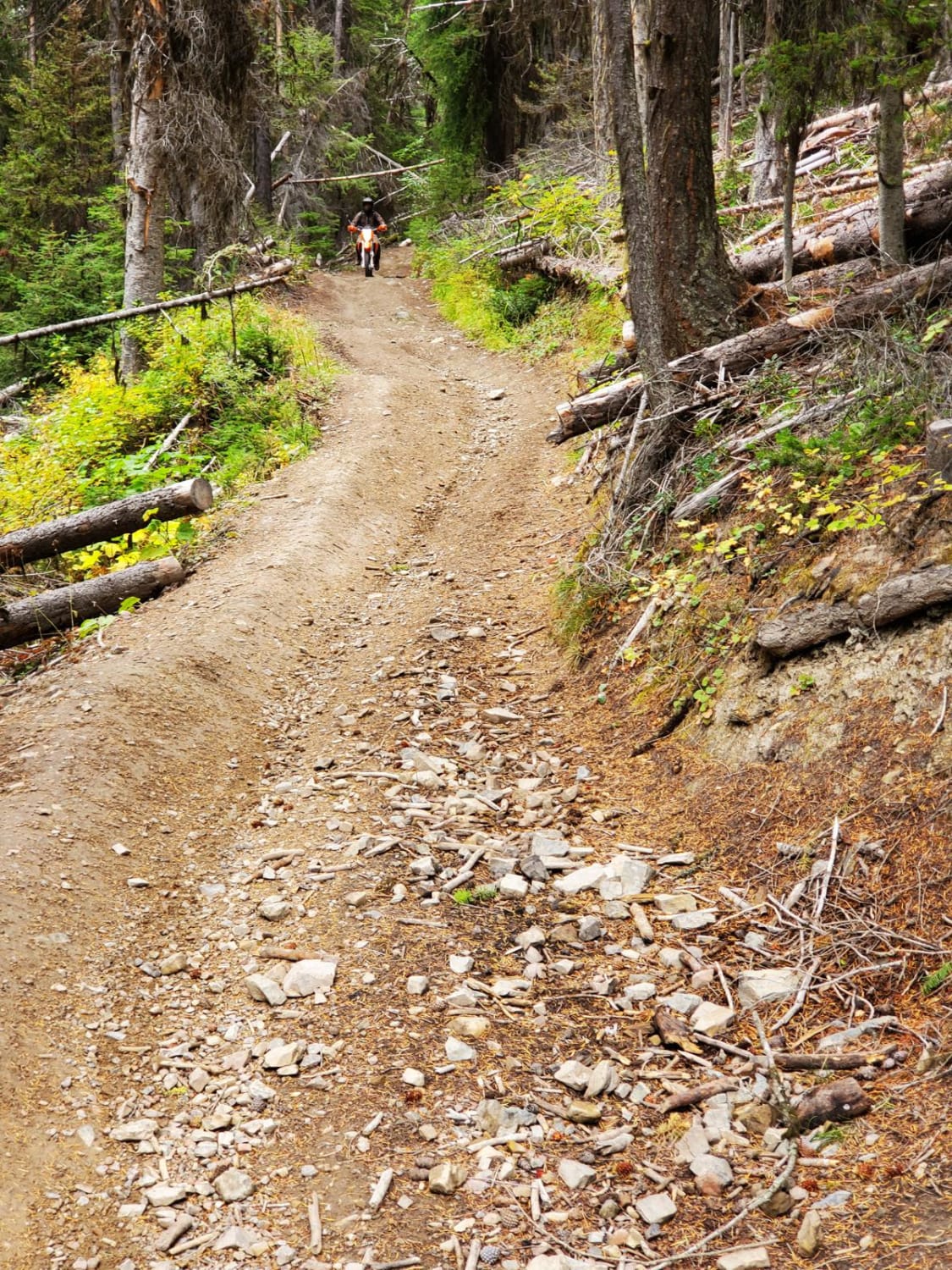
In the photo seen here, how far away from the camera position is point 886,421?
5543 millimetres

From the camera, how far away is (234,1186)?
136 inches

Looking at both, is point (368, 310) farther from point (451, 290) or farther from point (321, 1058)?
point (321, 1058)

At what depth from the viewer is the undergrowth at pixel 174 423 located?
39.0 ft

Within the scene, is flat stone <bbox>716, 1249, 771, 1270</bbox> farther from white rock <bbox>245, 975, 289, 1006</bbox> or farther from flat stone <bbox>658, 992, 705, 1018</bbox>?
white rock <bbox>245, 975, 289, 1006</bbox>

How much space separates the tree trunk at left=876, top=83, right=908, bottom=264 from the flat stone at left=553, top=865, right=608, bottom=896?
543cm

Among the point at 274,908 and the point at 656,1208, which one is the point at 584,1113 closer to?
the point at 656,1208

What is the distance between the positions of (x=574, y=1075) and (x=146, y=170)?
14.5m

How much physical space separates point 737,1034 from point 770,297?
6619 mm

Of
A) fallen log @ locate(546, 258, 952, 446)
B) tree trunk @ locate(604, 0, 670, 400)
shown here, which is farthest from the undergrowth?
fallen log @ locate(546, 258, 952, 446)

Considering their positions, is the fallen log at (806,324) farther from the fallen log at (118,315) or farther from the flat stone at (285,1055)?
the fallen log at (118,315)

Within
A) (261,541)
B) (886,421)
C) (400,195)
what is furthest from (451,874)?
(400,195)

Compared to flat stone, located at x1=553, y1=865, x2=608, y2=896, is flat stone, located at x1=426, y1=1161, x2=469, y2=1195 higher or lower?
lower

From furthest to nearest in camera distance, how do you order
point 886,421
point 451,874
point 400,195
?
point 400,195, point 886,421, point 451,874

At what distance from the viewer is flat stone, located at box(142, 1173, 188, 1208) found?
3.46 m
